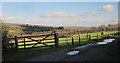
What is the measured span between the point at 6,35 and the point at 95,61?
908 cm

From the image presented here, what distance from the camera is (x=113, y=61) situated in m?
11.8

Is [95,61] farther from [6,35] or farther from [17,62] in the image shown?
[6,35]

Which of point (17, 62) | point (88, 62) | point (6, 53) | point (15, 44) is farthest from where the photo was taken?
point (15, 44)

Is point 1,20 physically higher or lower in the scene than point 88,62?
higher

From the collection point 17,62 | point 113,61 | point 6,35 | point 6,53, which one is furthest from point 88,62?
point 6,35

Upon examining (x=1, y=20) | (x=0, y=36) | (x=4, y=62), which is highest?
(x=1, y=20)

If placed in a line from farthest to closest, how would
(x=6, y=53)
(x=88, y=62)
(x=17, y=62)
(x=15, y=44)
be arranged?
1. (x=15, y=44)
2. (x=6, y=53)
3. (x=17, y=62)
4. (x=88, y=62)

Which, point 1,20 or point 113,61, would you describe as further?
point 1,20

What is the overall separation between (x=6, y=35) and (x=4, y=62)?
599 centimetres

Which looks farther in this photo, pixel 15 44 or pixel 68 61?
pixel 15 44

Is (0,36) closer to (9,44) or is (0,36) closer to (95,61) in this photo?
(9,44)

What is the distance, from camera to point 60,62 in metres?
11.8

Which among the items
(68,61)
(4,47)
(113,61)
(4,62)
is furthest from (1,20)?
(113,61)

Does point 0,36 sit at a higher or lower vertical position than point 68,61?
higher
